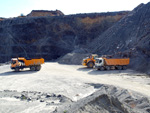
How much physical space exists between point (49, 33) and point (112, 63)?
959 inches

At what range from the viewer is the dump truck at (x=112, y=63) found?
1747cm

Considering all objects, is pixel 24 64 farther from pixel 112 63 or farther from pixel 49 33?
pixel 49 33

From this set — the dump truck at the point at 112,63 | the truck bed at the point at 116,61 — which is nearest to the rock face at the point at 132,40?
the truck bed at the point at 116,61

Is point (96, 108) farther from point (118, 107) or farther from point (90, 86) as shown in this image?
point (90, 86)

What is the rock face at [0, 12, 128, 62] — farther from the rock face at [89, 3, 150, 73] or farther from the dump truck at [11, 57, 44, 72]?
the dump truck at [11, 57, 44, 72]

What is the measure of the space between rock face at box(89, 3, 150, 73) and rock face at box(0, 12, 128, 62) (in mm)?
8563

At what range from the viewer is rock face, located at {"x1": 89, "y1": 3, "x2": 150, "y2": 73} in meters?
18.1

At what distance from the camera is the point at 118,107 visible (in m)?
5.32

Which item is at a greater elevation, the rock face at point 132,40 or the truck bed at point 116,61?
the rock face at point 132,40

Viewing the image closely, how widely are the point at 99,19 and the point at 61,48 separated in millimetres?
11736

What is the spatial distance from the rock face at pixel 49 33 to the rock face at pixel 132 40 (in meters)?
8.56

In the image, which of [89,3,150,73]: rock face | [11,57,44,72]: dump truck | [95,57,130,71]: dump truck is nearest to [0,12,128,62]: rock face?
[89,3,150,73]: rock face

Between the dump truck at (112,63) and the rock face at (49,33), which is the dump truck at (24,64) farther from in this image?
the rock face at (49,33)

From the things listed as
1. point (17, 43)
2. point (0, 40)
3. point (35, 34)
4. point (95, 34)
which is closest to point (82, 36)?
point (95, 34)
